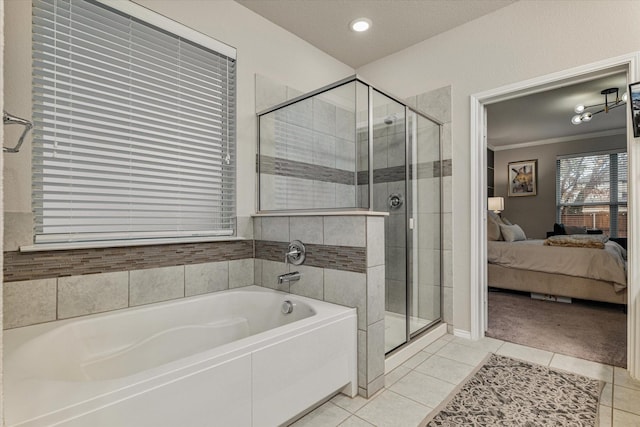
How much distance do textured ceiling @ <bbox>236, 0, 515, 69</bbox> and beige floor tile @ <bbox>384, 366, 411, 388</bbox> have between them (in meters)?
2.69

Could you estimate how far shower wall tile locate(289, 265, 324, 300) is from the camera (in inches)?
81.2

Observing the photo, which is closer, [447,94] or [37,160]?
[37,160]

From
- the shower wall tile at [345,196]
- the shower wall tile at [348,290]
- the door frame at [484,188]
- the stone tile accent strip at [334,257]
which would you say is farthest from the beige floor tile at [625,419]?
the shower wall tile at [345,196]

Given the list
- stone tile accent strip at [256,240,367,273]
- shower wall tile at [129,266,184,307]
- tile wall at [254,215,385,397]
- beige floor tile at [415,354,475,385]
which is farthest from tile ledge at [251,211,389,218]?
beige floor tile at [415,354,475,385]

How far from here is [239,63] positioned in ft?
8.14

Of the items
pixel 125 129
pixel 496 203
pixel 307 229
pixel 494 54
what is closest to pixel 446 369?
pixel 307 229

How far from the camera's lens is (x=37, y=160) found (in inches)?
64.7

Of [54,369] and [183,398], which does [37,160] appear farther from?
[183,398]

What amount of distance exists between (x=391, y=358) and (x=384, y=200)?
1069 millimetres

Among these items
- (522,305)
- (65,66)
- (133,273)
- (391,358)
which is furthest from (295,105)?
(522,305)

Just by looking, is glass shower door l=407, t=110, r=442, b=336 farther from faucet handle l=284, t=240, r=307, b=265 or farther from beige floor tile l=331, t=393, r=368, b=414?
faucet handle l=284, t=240, r=307, b=265

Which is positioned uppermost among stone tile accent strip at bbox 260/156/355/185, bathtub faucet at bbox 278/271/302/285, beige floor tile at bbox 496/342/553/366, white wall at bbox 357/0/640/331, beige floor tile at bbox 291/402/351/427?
white wall at bbox 357/0/640/331

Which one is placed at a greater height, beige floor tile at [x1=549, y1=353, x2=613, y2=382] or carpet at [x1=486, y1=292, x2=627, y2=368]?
beige floor tile at [x1=549, y1=353, x2=613, y2=382]

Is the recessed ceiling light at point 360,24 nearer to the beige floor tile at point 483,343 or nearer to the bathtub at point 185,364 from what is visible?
the bathtub at point 185,364
